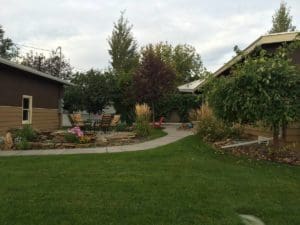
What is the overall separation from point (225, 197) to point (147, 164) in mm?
2926

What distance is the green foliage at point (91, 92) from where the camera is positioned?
2627cm

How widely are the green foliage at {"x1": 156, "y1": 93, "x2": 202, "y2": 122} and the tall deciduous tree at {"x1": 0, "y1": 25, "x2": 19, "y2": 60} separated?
23709mm

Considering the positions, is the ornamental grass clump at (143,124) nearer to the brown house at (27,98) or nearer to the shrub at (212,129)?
the shrub at (212,129)

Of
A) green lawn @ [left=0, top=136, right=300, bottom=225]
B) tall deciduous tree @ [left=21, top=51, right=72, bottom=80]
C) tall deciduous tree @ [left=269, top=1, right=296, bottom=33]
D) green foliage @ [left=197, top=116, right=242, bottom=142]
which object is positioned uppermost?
tall deciduous tree @ [left=269, top=1, right=296, bottom=33]

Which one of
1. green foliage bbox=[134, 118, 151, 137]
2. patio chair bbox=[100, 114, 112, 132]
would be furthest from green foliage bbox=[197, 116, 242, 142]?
patio chair bbox=[100, 114, 112, 132]

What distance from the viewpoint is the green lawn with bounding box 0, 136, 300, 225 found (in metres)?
4.74

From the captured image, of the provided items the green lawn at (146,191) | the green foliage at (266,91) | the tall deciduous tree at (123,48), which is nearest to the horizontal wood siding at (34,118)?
the green lawn at (146,191)

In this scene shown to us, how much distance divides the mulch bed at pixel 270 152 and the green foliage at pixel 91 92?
16.4 meters

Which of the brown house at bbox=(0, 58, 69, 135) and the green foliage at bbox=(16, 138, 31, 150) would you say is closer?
the green foliage at bbox=(16, 138, 31, 150)

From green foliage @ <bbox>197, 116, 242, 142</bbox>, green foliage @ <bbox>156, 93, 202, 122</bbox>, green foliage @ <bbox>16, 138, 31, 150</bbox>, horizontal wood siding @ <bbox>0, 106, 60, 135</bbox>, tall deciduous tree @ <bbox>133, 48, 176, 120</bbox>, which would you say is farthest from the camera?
green foliage @ <bbox>156, 93, 202, 122</bbox>

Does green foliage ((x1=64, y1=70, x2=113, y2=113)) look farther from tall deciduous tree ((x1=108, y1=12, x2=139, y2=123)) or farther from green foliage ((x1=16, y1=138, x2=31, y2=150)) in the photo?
tall deciduous tree ((x1=108, y1=12, x2=139, y2=123))

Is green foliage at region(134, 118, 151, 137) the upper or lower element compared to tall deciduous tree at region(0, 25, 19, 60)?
lower

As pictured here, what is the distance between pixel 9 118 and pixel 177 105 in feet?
48.0

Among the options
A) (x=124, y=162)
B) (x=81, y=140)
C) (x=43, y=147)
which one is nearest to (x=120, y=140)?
(x=81, y=140)
